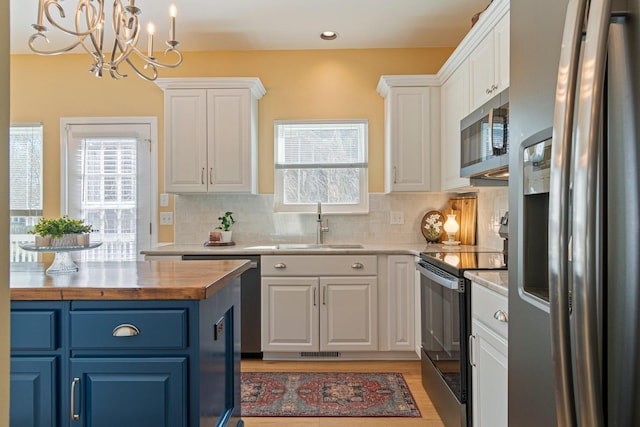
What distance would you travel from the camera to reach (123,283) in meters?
1.47

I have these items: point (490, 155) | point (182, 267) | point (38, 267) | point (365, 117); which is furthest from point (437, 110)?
point (38, 267)

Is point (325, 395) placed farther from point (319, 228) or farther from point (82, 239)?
point (82, 239)

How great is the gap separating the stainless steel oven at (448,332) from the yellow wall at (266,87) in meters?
1.53

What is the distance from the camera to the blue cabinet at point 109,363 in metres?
1.39

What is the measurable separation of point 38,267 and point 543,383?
6.76ft

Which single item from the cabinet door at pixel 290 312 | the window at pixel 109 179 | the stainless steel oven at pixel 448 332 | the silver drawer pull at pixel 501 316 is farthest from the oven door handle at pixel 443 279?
the window at pixel 109 179

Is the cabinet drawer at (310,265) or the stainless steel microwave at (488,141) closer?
the stainless steel microwave at (488,141)

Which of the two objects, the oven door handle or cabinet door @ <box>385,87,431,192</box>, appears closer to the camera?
the oven door handle

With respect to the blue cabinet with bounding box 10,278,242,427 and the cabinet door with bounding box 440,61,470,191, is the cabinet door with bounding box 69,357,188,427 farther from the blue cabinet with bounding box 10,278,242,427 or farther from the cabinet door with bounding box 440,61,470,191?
the cabinet door with bounding box 440,61,470,191

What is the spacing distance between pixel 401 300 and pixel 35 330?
2.45 m

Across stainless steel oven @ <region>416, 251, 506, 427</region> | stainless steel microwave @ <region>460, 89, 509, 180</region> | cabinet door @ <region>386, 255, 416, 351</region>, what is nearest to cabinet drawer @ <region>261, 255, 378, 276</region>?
cabinet door @ <region>386, 255, 416, 351</region>

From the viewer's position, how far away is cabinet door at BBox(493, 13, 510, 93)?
218cm

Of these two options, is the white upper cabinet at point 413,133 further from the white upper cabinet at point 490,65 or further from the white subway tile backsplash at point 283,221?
the white upper cabinet at point 490,65

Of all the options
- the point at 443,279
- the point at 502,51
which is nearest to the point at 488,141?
the point at 502,51
